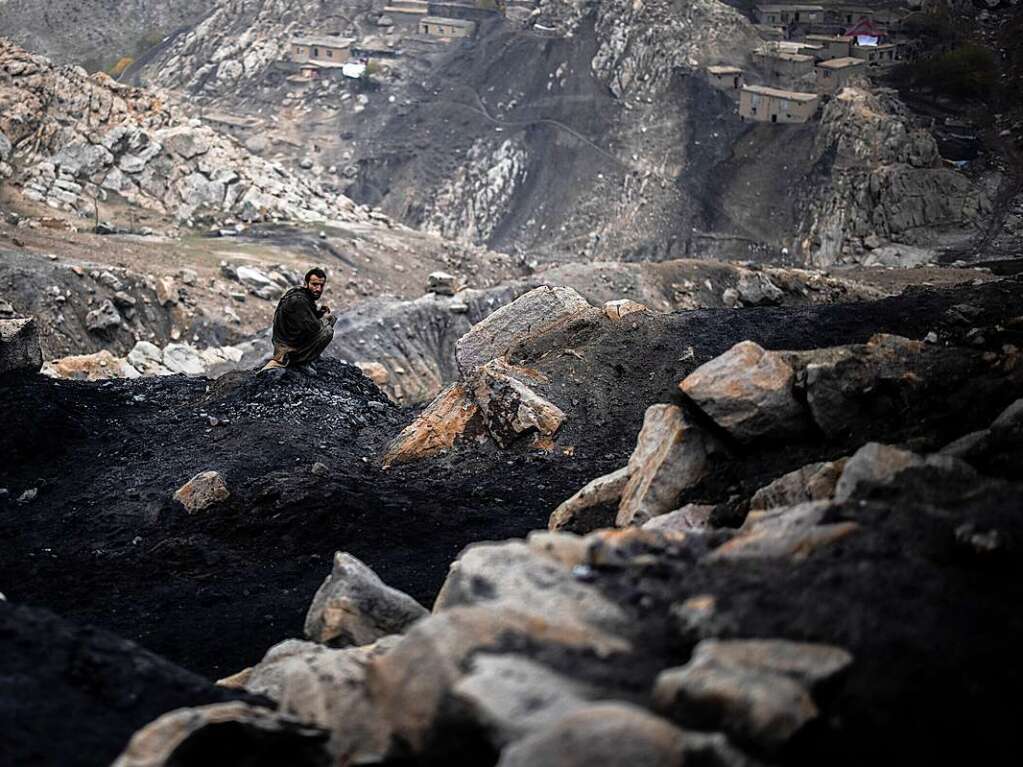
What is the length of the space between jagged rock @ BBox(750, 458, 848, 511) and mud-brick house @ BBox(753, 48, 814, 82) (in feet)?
153

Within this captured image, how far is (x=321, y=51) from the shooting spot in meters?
63.2

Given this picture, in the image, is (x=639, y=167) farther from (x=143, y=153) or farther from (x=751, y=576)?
(x=751, y=576)

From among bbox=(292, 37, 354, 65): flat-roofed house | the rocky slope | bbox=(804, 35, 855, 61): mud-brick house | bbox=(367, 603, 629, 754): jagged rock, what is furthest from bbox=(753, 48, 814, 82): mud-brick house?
bbox=(367, 603, 629, 754): jagged rock

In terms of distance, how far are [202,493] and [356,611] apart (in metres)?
4.84

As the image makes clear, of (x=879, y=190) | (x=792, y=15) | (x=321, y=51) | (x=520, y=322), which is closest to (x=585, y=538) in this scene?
(x=520, y=322)

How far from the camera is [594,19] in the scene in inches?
2341

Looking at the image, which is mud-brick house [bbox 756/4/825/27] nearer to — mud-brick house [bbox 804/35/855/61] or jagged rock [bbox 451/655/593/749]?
mud-brick house [bbox 804/35/855/61]

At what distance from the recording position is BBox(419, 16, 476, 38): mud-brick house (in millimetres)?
64188

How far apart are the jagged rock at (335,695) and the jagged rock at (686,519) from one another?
2.20 meters

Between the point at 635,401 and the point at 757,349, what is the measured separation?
4259mm

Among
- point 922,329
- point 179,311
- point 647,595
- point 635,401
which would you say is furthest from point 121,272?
point 647,595

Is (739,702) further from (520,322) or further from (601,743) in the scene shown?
(520,322)

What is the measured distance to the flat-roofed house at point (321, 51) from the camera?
2482 inches

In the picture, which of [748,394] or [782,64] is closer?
[748,394]
